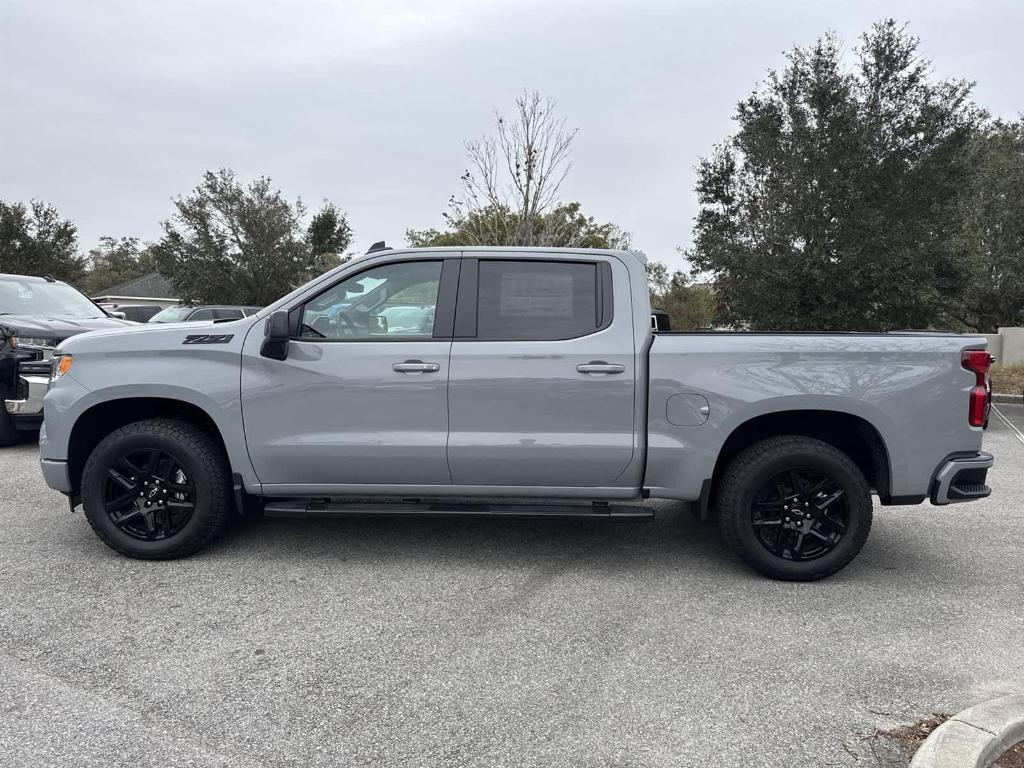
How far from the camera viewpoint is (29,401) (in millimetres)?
7648

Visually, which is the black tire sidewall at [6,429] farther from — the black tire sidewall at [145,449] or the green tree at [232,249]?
the green tree at [232,249]

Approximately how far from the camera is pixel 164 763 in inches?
102

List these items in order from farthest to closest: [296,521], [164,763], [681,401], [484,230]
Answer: [484,230], [296,521], [681,401], [164,763]

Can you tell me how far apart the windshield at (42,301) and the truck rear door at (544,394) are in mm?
6797

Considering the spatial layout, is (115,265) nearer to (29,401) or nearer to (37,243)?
(37,243)

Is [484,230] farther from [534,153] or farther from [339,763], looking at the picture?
[339,763]

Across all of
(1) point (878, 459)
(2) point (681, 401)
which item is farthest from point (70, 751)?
(1) point (878, 459)

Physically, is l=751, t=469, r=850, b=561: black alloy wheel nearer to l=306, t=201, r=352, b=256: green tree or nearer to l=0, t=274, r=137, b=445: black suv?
l=0, t=274, r=137, b=445: black suv

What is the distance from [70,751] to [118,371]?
2.45m

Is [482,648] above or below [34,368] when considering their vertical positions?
below

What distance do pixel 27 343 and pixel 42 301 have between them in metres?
1.52

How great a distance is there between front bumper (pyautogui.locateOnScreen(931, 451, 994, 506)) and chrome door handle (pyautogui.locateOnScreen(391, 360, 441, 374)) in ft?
9.54

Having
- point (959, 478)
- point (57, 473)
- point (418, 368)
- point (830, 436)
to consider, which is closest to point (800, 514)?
point (830, 436)

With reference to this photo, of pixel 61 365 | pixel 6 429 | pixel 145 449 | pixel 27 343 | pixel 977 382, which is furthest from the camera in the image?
pixel 6 429
